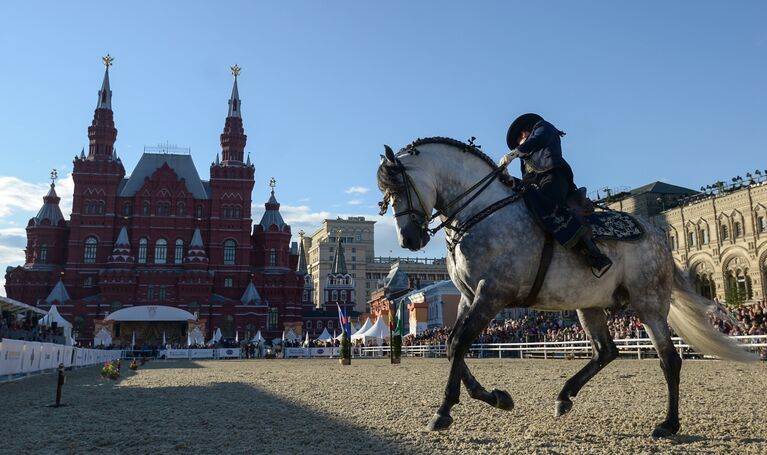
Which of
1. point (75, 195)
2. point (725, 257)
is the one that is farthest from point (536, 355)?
point (75, 195)

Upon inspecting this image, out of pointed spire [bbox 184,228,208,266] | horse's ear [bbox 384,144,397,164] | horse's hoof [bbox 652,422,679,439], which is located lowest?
horse's hoof [bbox 652,422,679,439]

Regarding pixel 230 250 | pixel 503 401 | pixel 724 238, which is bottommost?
pixel 503 401

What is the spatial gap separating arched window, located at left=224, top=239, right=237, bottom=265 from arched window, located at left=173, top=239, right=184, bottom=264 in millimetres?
5455

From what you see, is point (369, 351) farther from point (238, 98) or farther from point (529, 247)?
point (529, 247)

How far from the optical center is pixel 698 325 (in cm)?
700

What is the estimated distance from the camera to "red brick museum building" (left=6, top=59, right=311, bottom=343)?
240 feet

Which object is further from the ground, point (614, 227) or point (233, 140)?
point (233, 140)

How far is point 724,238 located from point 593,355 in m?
48.6

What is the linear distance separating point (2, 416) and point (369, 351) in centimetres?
5005

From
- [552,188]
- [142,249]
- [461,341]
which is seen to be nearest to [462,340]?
[461,341]

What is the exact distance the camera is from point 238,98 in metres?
86.5

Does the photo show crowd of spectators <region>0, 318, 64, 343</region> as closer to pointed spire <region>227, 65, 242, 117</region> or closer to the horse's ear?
the horse's ear

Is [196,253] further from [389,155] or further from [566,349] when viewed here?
[389,155]

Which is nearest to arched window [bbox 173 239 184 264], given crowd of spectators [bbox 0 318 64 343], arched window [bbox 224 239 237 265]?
arched window [bbox 224 239 237 265]
